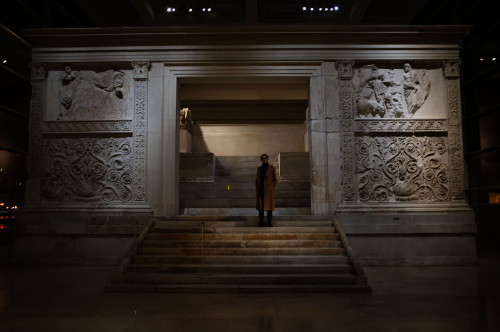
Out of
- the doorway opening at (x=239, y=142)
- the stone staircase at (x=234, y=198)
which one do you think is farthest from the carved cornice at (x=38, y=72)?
the stone staircase at (x=234, y=198)

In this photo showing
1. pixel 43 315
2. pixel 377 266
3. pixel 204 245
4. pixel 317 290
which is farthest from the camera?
pixel 377 266

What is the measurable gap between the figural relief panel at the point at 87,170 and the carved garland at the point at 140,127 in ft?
0.66

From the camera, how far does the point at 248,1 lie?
14000 millimetres

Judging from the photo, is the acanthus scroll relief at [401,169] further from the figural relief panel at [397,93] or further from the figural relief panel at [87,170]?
the figural relief panel at [87,170]

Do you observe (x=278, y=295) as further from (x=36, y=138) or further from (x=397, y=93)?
(x=36, y=138)

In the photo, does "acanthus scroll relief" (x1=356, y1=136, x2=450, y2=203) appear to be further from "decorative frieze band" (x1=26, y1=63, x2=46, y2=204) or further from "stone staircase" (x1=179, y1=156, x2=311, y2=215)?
"decorative frieze band" (x1=26, y1=63, x2=46, y2=204)

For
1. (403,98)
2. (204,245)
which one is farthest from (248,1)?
(204,245)

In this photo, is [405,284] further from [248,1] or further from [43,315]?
[248,1]

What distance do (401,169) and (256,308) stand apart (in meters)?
6.37

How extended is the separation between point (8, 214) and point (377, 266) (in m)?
12.5

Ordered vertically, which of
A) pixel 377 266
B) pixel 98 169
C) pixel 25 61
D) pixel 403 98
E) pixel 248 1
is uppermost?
pixel 248 1

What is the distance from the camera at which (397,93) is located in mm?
10711

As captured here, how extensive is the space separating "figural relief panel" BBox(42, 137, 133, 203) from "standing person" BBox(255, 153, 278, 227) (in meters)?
3.49

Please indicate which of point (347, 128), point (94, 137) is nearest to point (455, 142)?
point (347, 128)
